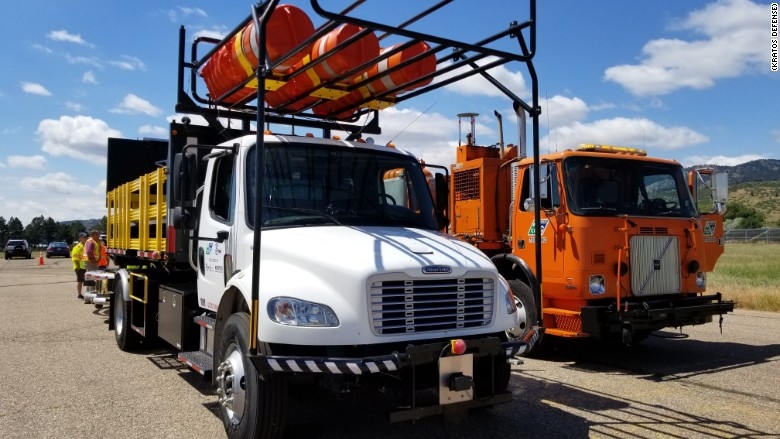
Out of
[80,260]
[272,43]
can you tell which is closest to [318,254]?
[272,43]

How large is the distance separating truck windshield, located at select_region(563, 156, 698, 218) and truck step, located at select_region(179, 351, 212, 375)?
4.59m

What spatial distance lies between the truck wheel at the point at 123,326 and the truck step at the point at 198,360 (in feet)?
9.57

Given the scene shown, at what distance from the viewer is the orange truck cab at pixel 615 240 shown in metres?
7.52

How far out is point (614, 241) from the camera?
25.0ft

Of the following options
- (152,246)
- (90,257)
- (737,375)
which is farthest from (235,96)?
(90,257)

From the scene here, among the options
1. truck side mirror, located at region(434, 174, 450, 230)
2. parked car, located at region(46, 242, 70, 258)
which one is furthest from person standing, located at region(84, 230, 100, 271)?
parked car, located at region(46, 242, 70, 258)

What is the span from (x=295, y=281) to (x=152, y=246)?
4018mm

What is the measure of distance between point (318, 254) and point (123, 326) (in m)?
5.23

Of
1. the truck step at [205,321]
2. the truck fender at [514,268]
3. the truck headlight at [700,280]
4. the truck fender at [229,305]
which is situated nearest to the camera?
the truck fender at [229,305]

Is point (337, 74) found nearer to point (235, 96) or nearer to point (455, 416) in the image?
point (235, 96)

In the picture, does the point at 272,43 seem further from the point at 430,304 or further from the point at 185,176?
the point at 430,304

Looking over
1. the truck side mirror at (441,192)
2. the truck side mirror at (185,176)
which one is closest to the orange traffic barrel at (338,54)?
the truck side mirror at (185,176)

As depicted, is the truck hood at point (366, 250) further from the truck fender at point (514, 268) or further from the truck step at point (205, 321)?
the truck fender at point (514, 268)

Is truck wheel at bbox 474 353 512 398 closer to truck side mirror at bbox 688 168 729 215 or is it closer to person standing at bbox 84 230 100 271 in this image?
truck side mirror at bbox 688 168 729 215
